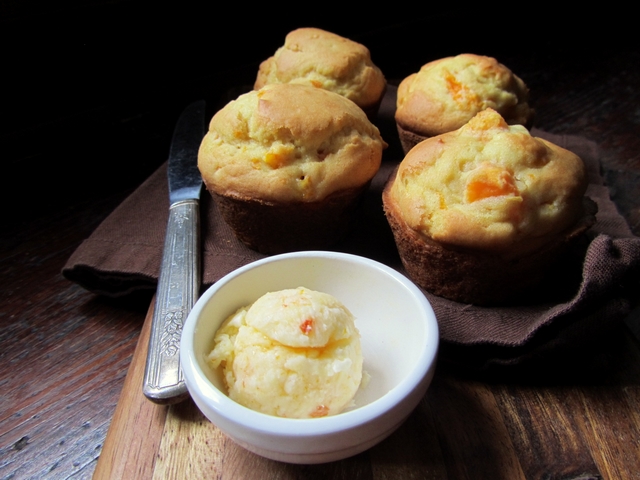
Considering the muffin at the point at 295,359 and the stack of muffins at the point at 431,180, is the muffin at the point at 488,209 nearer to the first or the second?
the stack of muffins at the point at 431,180

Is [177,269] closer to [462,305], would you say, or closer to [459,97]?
[462,305]

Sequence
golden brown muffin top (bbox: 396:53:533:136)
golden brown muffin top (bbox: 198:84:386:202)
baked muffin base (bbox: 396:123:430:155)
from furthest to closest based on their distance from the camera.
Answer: baked muffin base (bbox: 396:123:430:155) → golden brown muffin top (bbox: 396:53:533:136) → golden brown muffin top (bbox: 198:84:386:202)

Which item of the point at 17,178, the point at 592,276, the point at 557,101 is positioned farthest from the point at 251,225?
the point at 557,101

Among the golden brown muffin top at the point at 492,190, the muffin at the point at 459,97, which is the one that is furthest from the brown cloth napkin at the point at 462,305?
the muffin at the point at 459,97

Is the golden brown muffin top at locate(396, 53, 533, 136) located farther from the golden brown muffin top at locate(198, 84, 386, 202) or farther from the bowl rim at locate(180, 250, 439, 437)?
the bowl rim at locate(180, 250, 439, 437)

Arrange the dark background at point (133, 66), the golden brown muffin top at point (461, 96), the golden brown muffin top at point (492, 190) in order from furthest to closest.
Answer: the dark background at point (133, 66) < the golden brown muffin top at point (461, 96) < the golden brown muffin top at point (492, 190)

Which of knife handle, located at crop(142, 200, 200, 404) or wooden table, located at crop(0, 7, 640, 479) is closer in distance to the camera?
wooden table, located at crop(0, 7, 640, 479)

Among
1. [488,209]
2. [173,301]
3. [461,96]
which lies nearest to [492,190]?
[488,209]

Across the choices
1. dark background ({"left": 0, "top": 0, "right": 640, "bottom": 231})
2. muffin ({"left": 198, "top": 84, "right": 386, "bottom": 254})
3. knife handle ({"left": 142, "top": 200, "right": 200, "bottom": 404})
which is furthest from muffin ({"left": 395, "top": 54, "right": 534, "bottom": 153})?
knife handle ({"left": 142, "top": 200, "right": 200, "bottom": 404})
